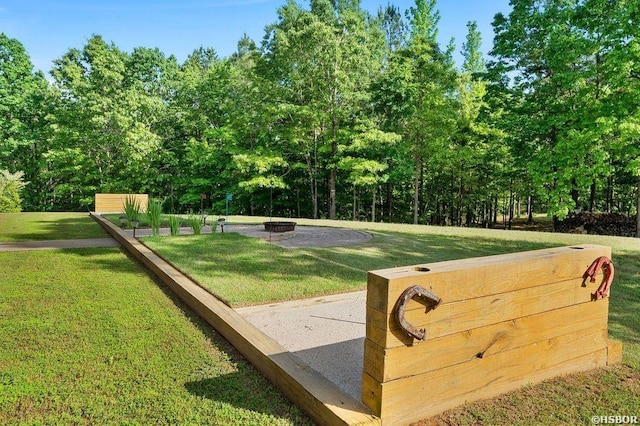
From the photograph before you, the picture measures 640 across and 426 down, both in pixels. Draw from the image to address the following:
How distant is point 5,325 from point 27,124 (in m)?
26.0

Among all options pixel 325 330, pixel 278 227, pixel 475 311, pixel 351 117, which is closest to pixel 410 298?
pixel 475 311

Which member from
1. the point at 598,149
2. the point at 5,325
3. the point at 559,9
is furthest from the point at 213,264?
the point at 559,9

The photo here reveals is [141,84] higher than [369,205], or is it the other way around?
[141,84]

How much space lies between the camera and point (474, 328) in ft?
6.47

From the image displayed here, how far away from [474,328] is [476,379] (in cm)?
31

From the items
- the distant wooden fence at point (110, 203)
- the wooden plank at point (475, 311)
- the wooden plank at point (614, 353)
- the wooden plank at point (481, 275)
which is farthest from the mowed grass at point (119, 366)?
the distant wooden fence at point (110, 203)

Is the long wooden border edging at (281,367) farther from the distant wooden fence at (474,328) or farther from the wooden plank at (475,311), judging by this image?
the wooden plank at (475,311)

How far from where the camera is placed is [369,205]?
81.0 ft

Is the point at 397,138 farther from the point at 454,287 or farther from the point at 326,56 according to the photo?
the point at 454,287

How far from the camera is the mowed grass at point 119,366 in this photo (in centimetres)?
204

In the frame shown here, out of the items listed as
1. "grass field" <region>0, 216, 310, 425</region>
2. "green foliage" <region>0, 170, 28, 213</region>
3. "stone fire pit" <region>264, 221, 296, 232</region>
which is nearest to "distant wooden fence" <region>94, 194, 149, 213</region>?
"green foliage" <region>0, 170, 28, 213</region>

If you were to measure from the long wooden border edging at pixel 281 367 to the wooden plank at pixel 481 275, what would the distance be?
552mm

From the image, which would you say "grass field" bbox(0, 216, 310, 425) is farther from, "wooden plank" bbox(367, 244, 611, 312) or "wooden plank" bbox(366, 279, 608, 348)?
"wooden plank" bbox(367, 244, 611, 312)

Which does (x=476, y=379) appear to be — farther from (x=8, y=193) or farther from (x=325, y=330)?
(x=8, y=193)
